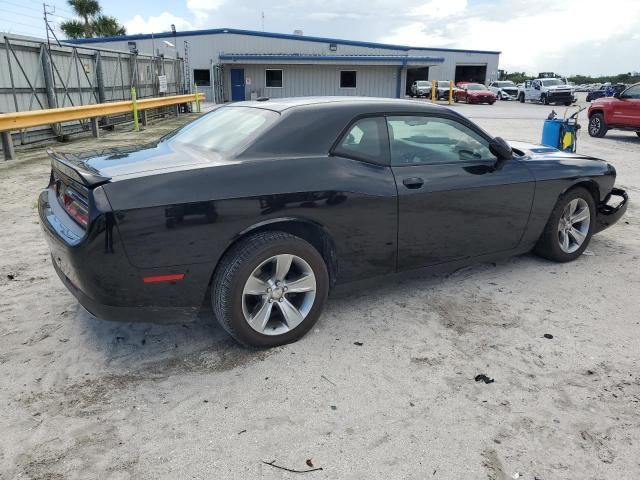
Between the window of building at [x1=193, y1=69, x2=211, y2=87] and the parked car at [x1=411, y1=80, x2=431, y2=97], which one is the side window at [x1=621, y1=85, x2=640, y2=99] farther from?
the window of building at [x1=193, y1=69, x2=211, y2=87]

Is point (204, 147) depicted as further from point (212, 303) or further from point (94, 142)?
point (94, 142)

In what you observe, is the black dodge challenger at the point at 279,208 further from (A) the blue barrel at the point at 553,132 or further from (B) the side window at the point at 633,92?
(B) the side window at the point at 633,92

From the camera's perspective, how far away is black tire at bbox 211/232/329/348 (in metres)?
2.89

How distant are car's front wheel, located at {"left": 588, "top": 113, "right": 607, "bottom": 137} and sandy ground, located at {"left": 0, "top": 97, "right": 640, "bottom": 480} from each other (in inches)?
505

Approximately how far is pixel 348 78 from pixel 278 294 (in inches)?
1374

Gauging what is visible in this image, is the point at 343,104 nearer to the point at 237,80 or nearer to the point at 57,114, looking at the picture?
the point at 57,114

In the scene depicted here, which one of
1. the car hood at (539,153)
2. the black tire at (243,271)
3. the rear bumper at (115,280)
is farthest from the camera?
the car hood at (539,153)

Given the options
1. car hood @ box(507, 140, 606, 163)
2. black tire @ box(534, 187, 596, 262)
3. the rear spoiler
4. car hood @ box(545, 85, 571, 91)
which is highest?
car hood @ box(545, 85, 571, 91)

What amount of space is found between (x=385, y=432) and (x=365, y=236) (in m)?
1.32

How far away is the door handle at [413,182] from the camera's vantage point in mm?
3457

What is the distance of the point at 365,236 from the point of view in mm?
3357

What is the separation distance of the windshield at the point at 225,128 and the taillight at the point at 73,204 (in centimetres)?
87

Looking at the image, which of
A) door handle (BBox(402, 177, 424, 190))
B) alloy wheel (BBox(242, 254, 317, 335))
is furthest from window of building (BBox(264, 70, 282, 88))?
alloy wheel (BBox(242, 254, 317, 335))

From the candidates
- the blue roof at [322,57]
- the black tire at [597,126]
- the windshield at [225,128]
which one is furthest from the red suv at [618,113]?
the blue roof at [322,57]
